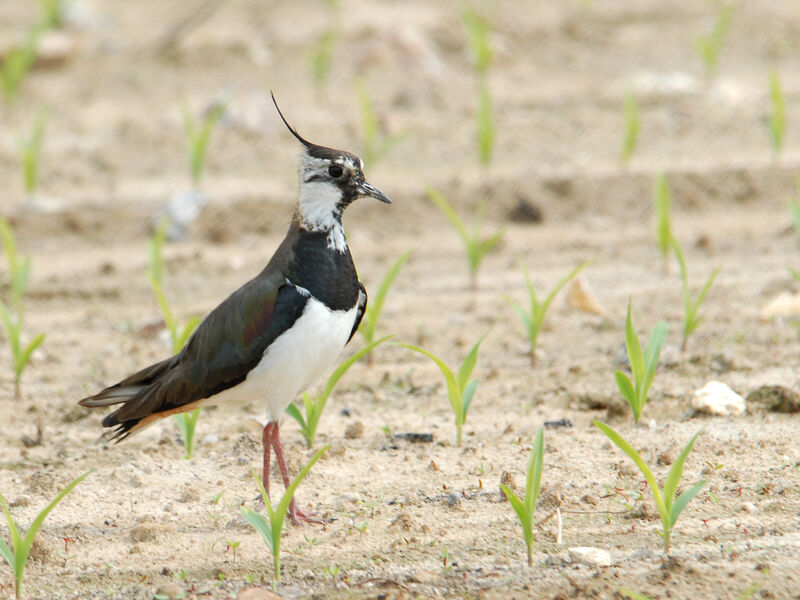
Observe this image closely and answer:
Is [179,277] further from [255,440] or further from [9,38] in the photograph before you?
[9,38]

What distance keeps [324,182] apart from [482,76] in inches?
166

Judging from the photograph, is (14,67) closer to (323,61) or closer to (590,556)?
A: (323,61)

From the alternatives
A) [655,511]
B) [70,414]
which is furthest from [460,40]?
[655,511]

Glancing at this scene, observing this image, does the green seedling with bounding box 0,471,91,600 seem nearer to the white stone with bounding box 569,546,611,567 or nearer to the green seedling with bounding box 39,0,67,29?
the white stone with bounding box 569,546,611,567

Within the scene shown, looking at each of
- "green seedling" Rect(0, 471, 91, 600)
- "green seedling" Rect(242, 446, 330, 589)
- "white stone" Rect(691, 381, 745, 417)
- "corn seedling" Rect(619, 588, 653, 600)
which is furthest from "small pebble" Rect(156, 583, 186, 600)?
"white stone" Rect(691, 381, 745, 417)

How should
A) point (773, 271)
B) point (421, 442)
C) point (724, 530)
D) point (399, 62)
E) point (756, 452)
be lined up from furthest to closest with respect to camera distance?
point (399, 62) → point (773, 271) → point (421, 442) → point (756, 452) → point (724, 530)

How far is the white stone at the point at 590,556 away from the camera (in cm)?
354

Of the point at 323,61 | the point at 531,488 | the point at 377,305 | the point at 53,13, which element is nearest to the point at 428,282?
the point at 377,305

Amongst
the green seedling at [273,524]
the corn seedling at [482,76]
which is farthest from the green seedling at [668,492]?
Result: the corn seedling at [482,76]

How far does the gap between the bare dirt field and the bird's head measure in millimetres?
989

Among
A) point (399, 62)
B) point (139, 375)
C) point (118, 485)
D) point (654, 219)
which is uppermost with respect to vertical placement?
point (399, 62)

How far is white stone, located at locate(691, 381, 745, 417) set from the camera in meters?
4.64

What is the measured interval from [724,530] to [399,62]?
6029mm

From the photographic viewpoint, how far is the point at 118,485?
439 cm
